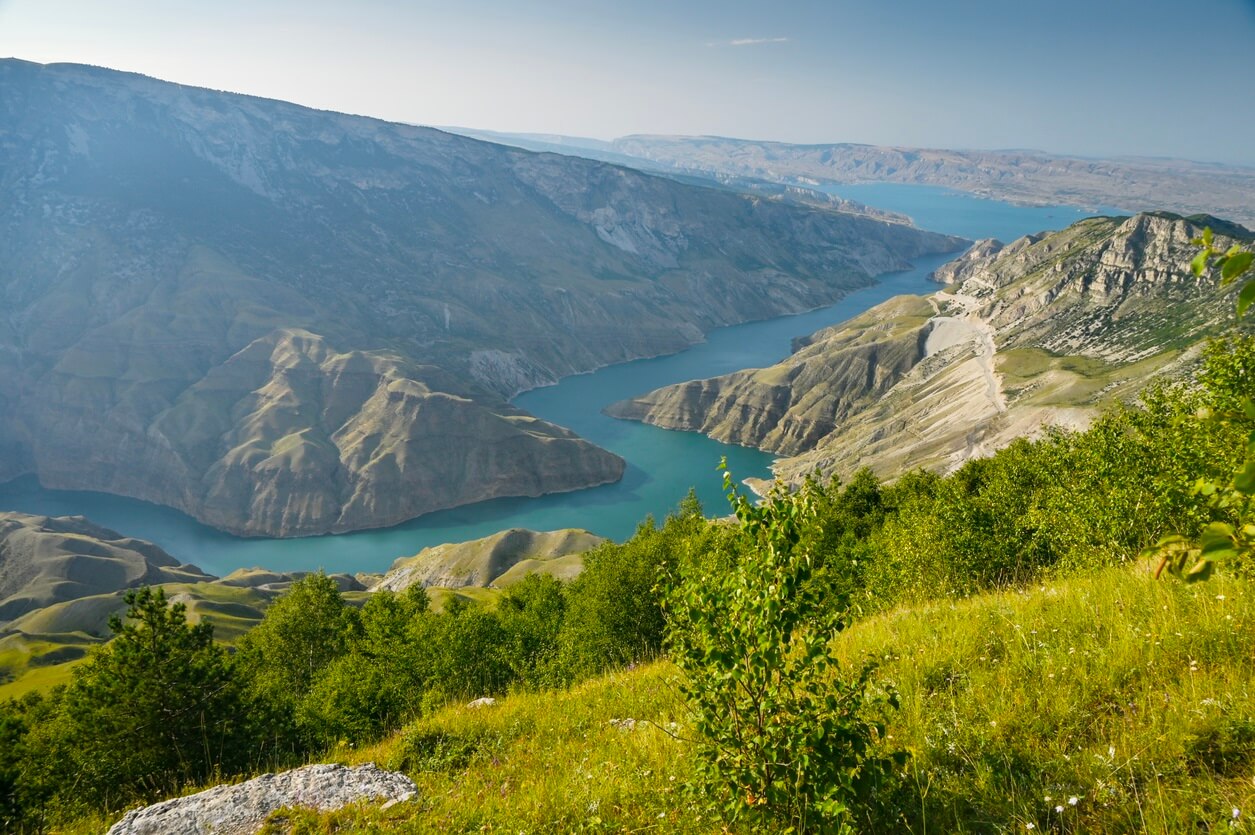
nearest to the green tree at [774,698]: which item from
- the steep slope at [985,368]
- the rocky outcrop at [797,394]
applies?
the steep slope at [985,368]

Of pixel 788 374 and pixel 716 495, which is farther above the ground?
pixel 788 374

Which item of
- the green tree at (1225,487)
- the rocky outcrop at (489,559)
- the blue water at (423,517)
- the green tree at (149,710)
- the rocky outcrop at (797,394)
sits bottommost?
the blue water at (423,517)

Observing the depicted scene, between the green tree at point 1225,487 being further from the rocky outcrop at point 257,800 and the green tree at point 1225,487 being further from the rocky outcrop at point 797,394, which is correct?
the rocky outcrop at point 797,394

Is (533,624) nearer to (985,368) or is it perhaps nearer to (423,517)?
(423,517)

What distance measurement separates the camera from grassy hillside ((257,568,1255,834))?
4547mm

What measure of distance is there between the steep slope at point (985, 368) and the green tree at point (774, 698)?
103301 millimetres

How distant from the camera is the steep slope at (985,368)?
111 metres

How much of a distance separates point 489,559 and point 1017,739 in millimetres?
103763

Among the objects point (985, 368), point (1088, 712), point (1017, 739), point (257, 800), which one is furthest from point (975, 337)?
point (257, 800)

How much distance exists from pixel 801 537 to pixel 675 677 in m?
6.23

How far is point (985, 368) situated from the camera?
13862cm

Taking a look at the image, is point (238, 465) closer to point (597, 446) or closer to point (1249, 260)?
point (597, 446)

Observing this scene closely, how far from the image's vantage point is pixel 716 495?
14000 cm

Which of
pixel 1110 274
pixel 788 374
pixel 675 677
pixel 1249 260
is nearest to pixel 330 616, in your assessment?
pixel 675 677
